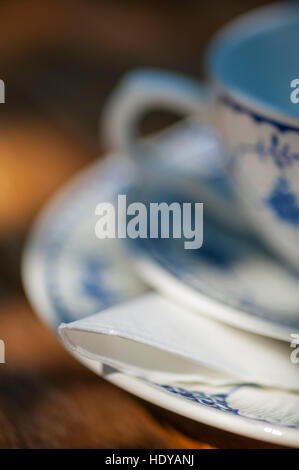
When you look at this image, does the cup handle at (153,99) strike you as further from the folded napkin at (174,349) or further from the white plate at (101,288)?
the folded napkin at (174,349)

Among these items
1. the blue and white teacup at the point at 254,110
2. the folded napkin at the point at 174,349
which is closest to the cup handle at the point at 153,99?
the blue and white teacup at the point at 254,110

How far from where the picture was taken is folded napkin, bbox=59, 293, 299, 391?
11.1 inches

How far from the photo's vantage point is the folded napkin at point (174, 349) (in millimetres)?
283

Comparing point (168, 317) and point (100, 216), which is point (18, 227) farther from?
point (168, 317)

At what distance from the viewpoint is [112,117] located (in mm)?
459

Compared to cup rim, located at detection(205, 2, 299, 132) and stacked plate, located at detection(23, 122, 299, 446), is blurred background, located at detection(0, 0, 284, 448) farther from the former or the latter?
cup rim, located at detection(205, 2, 299, 132)

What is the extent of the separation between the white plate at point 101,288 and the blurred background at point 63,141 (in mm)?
15

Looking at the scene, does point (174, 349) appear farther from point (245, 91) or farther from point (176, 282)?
point (245, 91)

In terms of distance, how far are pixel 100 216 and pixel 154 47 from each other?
0.37 meters

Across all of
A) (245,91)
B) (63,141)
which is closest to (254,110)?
(245,91)

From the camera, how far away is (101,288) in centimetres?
36

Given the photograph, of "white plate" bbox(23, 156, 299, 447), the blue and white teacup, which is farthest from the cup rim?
"white plate" bbox(23, 156, 299, 447)

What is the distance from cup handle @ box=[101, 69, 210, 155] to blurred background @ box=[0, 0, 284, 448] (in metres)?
0.07
